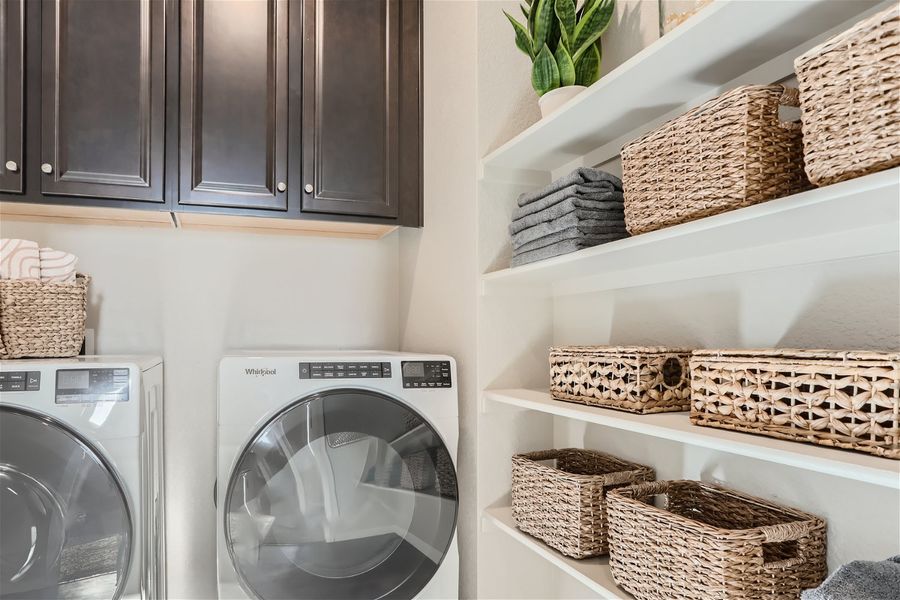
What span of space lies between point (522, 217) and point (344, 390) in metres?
0.62

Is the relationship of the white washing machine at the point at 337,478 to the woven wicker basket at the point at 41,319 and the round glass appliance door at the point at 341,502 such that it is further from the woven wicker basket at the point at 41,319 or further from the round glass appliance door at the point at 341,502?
the woven wicker basket at the point at 41,319

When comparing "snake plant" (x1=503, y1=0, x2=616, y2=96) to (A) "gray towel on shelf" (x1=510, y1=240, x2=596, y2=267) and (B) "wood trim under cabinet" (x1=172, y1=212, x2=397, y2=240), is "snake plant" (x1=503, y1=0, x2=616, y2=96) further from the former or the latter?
(B) "wood trim under cabinet" (x1=172, y1=212, x2=397, y2=240)

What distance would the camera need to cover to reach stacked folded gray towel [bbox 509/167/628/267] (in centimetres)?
127

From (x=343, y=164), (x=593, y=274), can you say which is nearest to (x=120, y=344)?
(x=343, y=164)

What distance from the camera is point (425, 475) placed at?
1587 mm

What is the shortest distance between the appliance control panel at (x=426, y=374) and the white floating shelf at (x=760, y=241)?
0.34 metres

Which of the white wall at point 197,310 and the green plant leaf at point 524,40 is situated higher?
the green plant leaf at point 524,40

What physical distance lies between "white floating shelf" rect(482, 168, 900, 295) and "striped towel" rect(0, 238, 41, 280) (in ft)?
4.05

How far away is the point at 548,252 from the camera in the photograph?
4.47 feet

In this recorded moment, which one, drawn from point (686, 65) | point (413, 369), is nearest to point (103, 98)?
point (413, 369)

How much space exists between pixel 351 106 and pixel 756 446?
1.55 meters

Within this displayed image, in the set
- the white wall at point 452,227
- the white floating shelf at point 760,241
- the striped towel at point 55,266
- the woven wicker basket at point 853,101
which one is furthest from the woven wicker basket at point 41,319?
the woven wicker basket at point 853,101

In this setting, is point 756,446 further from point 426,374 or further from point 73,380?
point 73,380

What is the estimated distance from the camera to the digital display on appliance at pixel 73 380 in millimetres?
1300
